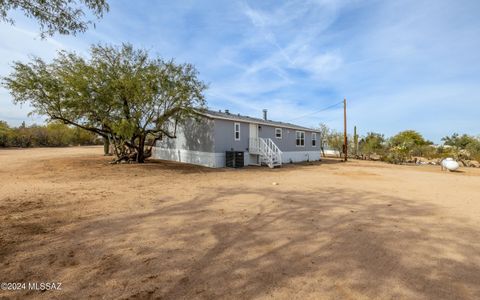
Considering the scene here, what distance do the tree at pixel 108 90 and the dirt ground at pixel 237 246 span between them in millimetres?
6949

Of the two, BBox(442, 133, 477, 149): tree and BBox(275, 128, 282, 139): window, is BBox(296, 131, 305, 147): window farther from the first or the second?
BBox(442, 133, 477, 149): tree

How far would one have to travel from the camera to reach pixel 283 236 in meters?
4.32

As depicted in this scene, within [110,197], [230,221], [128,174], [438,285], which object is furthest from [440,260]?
[128,174]

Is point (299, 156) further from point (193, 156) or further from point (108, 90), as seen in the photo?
point (108, 90)

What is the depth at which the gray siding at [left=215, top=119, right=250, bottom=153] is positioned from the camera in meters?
16.4

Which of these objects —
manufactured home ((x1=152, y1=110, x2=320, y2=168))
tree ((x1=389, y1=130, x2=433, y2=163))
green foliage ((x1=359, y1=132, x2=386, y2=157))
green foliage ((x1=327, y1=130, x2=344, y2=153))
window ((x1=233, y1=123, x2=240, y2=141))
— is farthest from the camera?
green foliage ((x1=327, y1=130, x2=344, y2=153))

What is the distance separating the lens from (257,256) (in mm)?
3539

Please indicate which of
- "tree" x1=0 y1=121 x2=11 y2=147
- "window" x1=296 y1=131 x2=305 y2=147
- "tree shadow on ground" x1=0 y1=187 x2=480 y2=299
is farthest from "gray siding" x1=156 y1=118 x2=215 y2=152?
"tree" x1=0 y1=121 x2=11 y2=147

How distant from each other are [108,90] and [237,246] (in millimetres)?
12807

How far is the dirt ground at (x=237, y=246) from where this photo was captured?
9.13 ft

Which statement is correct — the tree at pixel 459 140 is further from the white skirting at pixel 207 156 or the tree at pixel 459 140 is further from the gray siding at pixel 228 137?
the gray siding at pixel 228 137

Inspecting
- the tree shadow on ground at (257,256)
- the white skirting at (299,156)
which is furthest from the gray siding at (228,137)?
the tree shadow on ground at (257,256)

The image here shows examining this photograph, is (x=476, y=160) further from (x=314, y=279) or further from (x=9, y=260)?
(x=9, y=260)

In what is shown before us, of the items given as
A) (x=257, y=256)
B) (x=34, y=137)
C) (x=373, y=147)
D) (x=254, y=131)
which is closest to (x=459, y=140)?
(x=373, y=147)
